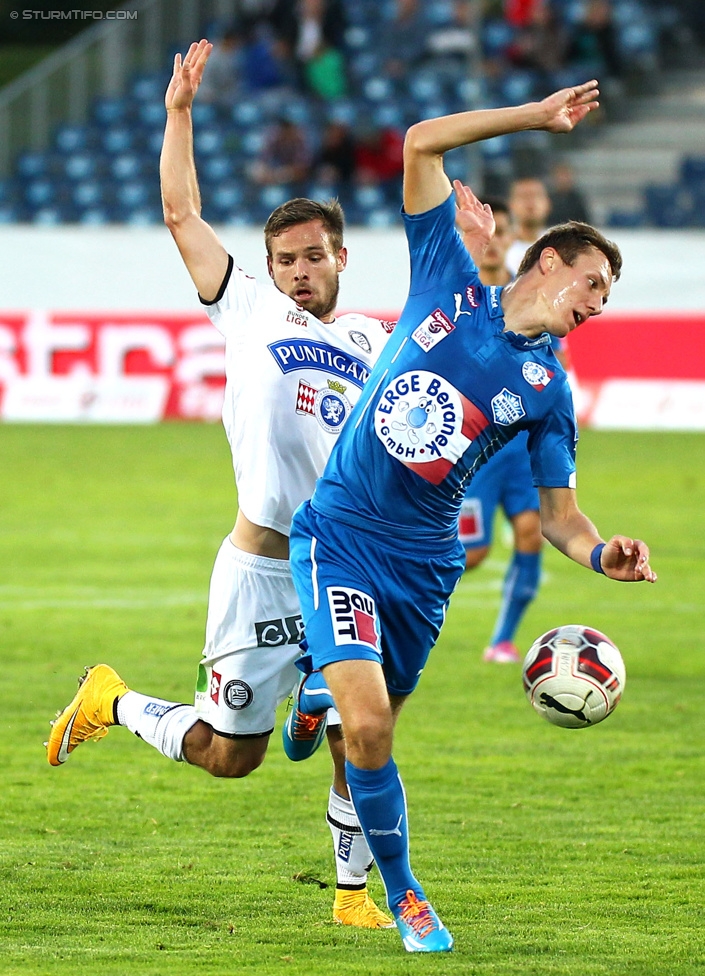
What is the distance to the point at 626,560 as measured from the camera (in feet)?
15.6

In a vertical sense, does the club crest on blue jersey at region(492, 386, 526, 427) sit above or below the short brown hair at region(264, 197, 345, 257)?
below

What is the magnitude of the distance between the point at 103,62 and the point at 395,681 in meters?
23.1

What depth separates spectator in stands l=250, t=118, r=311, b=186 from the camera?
2436 cm

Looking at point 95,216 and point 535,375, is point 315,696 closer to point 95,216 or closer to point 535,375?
point 535,375

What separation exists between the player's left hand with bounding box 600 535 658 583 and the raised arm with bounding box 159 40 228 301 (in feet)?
5.43

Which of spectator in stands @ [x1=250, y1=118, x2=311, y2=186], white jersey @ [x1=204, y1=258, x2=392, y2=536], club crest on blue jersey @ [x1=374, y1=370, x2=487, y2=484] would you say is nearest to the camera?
club crest on blue jersey @ [x1=374, y1=370, x2=487, y2=484]

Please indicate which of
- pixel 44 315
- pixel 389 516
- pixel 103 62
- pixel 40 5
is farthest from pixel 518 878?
pixel 40 5

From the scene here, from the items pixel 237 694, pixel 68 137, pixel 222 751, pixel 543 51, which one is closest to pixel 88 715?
pixel 222 751

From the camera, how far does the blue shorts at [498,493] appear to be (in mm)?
9305

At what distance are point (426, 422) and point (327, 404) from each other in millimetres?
781

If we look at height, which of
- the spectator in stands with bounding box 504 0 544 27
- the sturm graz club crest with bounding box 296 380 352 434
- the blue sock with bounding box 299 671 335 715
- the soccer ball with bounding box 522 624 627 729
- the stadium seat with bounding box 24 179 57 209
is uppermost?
the spectator in stands with bounding box 504 0 544 27

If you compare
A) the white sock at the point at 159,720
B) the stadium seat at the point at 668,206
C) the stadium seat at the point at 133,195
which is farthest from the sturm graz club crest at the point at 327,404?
the stadium seat at the point at 133,195

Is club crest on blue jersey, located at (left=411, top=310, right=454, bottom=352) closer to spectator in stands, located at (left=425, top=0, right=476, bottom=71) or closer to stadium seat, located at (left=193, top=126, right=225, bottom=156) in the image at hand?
spectator in stands, located at (left=425, top=0, right=476, bottom=71)

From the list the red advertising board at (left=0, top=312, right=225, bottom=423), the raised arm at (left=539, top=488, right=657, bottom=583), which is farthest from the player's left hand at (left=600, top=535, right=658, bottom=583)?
the red advertising board at (left=0, top=312, right=225, bottom=423)
